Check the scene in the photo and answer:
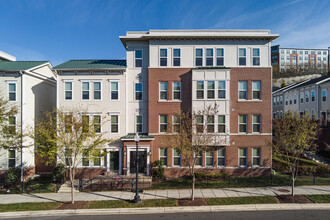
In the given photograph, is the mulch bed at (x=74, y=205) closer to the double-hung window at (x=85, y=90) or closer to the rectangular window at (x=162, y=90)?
the double-hung window at (x=85, y=90)

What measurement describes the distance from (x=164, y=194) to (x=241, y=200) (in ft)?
18.2

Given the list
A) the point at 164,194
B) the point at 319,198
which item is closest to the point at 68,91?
the point at 164,194

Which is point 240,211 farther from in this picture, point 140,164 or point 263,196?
point 140,164

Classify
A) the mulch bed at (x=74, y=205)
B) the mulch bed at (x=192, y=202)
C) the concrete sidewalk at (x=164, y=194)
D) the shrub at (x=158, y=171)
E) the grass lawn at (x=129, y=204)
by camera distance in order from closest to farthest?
the mulch bed at (x=74, y=205) < the grass lawn at (x=129, y=204) < the mulch bed at (x=192, y=202) < the concrete sidewalk at (x=164, y=194) < the shrub at (x=158, y=171)

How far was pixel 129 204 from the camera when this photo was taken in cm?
1320

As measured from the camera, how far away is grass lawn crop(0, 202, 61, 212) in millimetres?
12625

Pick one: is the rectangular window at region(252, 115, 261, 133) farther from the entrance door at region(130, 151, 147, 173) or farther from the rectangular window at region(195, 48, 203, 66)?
the entrance door at region(130, 151, 147, 173)

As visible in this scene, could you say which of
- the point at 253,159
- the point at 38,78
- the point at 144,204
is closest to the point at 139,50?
the point at 38,78

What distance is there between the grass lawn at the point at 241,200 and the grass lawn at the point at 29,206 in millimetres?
10601

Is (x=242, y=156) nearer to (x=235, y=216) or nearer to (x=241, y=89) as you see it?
(x=241, y=89)

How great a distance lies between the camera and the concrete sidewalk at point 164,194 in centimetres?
1443

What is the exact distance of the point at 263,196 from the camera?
14.2m

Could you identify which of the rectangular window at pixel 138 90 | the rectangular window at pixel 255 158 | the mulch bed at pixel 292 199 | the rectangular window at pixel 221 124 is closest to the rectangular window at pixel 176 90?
the rectangular window at pixel 138 90

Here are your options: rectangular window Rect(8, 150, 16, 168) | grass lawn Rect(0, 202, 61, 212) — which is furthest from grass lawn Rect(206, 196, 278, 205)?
rectangular window Rect(8, 150, 16, 168)
